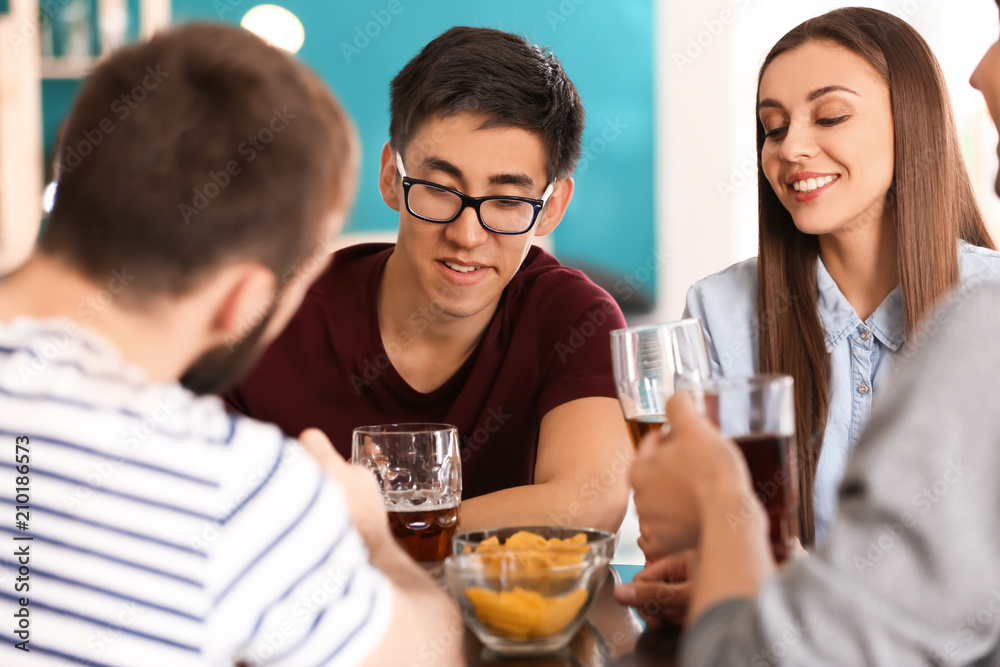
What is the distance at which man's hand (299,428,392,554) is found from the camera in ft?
3.13

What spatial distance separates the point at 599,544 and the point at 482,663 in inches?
6.7

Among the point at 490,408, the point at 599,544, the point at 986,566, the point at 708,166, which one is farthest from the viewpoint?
the point at 708,166

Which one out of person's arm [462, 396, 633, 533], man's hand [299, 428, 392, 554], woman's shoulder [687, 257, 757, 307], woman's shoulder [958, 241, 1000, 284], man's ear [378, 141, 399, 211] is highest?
man's ear [378, 141, 399, 211]

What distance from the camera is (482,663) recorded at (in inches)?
34.0

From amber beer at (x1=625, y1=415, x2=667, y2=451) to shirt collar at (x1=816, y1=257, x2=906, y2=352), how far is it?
0.89 meters

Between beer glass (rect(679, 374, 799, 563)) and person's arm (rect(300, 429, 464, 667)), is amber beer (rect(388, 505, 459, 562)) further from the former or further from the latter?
beer glass (rect(679, 374, 799, 563))

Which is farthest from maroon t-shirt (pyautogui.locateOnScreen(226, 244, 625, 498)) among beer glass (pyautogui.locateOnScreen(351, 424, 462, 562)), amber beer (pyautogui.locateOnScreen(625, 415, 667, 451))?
amber beer (pyautogui.locateOnScreen(625, 415, 667, 451))

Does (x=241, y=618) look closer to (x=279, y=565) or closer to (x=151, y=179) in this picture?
(x=279, y=565)

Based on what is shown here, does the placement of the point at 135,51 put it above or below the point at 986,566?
above

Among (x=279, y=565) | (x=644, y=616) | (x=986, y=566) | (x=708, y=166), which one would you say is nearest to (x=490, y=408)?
(x=644, y=616)

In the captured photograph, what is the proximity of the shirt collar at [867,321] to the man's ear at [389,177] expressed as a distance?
3.04ft

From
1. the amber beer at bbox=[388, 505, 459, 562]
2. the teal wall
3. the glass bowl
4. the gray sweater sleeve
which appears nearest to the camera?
the gray sweater sleeve

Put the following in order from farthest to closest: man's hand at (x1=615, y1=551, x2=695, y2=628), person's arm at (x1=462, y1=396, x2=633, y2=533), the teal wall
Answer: the teal wall, person's arm at (x1=462, y1=396, x2=633, y2=533), man's hand at (x1=615, y1=551, x2=695, y2=628)

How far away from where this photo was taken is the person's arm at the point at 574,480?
4.59 ft
